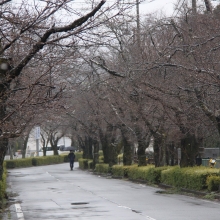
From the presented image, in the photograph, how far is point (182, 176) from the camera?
26141mm

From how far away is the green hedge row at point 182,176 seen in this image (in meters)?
23.1

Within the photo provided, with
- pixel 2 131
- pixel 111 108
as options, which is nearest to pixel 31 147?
pixel 111 108

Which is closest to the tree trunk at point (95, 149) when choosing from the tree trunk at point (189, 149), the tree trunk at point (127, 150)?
the tree trunk at point (127, 150)

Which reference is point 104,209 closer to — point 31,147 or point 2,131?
point 2,131

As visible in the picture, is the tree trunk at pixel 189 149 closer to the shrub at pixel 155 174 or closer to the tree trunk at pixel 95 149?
the shrub at pixel 155 174

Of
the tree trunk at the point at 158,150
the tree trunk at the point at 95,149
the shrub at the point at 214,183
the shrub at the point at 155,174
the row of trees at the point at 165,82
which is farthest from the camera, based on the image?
the tree trunk at the point at 95,149

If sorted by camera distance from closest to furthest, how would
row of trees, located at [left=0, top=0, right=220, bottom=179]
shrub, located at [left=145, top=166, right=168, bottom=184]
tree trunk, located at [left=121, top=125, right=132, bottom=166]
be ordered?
row of trees, located at [left=0, top=0, right=220, bottom=179] → shrub, located at [left=145, top=166, right=168, bottom=184] → tree trunk, located at [left=121, top=125, right=132, bottom=166]

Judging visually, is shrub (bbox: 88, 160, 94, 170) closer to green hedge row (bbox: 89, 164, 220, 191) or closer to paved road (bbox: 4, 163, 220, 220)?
green hedge row (bbox: 89, 164, 220, 191)

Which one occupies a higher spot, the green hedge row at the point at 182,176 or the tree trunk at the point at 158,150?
the tree trunk at the point at 158,150

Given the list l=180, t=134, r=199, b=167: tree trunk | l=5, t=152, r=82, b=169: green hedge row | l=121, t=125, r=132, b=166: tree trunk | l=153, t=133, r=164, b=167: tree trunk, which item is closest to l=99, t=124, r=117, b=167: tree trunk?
l=121, t=125, r=132, b=166: tree trunk

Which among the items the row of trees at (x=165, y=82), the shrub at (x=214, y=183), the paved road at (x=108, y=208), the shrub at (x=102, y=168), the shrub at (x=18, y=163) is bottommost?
the paved road at (x=108, y=208)

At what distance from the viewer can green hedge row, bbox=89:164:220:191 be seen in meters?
23.1

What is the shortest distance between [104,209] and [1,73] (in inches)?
320

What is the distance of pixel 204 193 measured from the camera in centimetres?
2303
